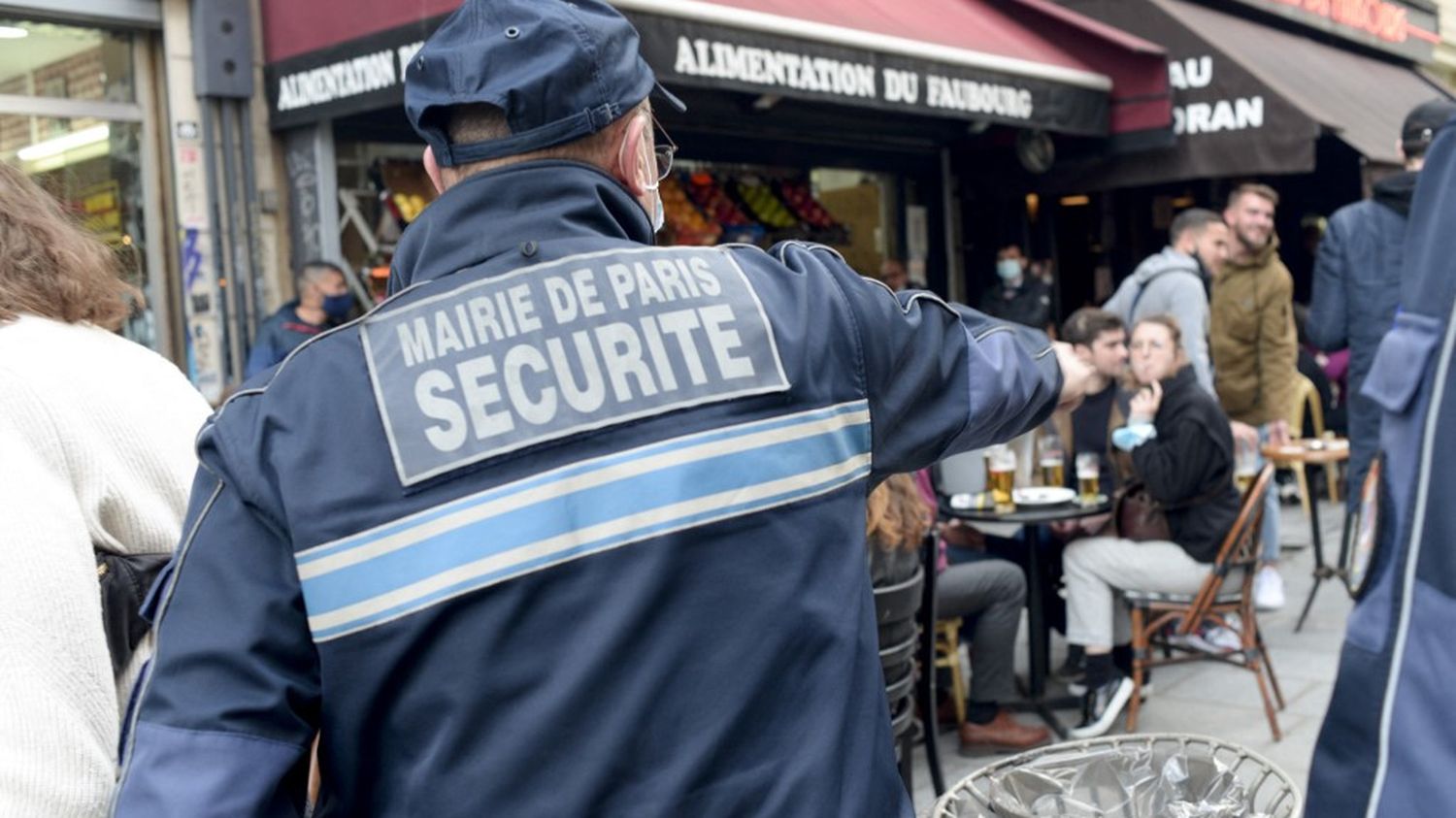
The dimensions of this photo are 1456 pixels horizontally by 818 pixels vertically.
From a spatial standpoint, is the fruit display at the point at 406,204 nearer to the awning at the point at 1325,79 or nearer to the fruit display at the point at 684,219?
the fruit display at the point at 684,219

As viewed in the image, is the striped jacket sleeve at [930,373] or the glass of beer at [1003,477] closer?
the striped jacket sleeve at [930,373]

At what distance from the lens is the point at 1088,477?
5141 millimetres

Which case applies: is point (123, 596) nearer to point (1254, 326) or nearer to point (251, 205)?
point (251, 205)

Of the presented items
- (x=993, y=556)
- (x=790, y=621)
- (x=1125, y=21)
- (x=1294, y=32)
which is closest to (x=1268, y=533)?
(x=993, y=556)

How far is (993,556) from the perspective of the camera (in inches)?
217

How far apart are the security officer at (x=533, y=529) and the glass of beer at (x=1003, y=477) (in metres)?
3.78

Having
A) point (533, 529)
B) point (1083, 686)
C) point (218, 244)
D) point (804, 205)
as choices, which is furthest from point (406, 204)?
point (533, 529)

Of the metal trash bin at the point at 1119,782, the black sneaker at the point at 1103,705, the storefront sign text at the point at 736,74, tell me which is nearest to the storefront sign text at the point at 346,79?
the storefront sign text at the point at 736,74

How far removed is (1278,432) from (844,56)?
115 inches

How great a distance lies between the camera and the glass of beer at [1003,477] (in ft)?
17.0

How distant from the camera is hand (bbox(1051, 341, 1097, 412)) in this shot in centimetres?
175

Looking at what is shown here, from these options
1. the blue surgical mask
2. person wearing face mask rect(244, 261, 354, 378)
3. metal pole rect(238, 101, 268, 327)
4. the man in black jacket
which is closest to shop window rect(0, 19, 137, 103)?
metal pole rect(238, 101, 268, 327)

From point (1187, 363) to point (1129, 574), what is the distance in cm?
82

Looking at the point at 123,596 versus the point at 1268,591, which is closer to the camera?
the point at 123,596
